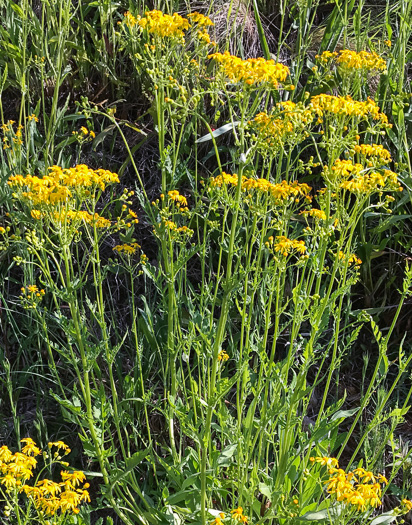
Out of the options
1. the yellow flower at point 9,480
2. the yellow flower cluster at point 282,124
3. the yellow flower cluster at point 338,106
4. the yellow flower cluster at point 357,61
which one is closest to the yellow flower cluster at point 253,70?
the yellow flower cluster at point 282,124

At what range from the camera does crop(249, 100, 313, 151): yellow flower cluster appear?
2100mm

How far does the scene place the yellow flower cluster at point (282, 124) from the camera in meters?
2.10

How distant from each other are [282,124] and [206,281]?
1.68 meters

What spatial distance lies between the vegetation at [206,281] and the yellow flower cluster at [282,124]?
0.03ft

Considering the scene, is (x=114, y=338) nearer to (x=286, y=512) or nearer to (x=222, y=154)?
(x=222, y=154)

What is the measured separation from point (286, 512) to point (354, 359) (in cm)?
165

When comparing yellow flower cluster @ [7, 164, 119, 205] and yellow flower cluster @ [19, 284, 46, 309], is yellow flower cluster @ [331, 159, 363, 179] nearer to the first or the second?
yellow flower cluster @ [7, 164, 119, 205]

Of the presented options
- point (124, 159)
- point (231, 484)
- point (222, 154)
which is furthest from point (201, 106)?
point (231, 484)

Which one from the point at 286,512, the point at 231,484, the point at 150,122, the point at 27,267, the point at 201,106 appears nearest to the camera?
the point at 286,512

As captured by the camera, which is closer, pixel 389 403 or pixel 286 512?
pixel 286 512

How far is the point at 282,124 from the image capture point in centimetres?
216

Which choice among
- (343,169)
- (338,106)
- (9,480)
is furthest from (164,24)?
(9,480)

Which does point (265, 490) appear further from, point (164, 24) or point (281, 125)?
point (164, 24)

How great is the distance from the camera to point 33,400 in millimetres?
3402
